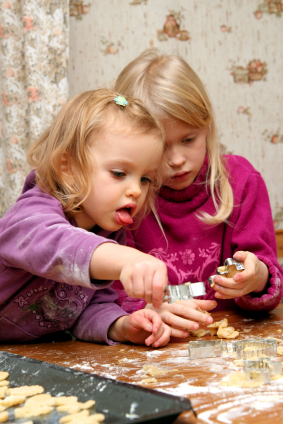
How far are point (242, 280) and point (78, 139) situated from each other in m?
0.46

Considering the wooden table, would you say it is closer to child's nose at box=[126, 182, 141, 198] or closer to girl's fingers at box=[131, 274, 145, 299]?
girl's fingers at box=[131, 274, 145, 299]

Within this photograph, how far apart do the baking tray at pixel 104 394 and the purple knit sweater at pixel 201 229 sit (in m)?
0.58

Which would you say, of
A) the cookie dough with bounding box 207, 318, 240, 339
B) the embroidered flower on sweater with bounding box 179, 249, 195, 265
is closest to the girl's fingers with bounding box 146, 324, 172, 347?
the cookie dough with bounding box 207, 318, 240, 339

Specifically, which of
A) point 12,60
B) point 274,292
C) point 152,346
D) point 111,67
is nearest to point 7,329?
point 152,346

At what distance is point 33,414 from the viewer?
51 cm

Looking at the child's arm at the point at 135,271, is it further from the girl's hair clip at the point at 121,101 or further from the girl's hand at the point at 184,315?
the girl's hair clip at the point at 121,101

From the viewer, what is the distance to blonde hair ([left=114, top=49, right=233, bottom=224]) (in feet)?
3.86

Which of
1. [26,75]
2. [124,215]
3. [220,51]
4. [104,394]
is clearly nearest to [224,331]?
[124,215]

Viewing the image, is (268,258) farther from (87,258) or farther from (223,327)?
(87,258)

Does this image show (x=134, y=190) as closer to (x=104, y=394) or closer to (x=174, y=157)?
(x=174, y=157)

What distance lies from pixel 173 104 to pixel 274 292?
545mm

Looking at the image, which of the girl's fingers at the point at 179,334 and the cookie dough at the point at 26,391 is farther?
the girl's fingers at the point at 179,334

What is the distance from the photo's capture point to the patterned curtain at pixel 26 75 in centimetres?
158

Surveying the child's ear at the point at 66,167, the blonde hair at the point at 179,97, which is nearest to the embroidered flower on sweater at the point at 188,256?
the blonde hair at the point at 179,97
